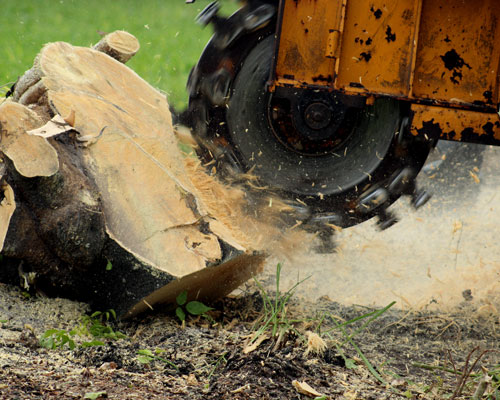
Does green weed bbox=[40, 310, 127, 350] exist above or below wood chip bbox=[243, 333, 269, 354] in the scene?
below

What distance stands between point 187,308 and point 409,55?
1546mm

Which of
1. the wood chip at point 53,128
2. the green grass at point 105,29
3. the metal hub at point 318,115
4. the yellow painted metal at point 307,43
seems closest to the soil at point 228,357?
the wood chip at point 53,128

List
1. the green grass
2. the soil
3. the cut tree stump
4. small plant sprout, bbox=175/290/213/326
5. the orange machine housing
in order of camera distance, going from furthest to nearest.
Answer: the green grass, the orange machine housing, small plant sprout, bbox=175/290/213/326, the cut tree stump, the soil

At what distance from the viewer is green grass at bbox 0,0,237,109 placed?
8.02m

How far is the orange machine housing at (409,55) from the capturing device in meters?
3.04

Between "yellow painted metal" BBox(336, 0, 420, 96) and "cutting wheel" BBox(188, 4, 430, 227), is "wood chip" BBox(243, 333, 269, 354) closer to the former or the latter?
"cutting wheel" BBox(188, 4, 430, 227)

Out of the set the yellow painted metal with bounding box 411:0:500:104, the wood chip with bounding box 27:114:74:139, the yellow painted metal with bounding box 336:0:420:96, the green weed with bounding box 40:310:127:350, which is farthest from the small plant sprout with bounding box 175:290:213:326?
the yellow painted metal with bounding box 411:0:500:104

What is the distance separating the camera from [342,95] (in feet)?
10.5

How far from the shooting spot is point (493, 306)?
11.3 feet

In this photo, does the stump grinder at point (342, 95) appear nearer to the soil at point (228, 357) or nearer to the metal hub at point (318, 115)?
the metal hub at point (318, 115)

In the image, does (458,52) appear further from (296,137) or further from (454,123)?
(296,137)

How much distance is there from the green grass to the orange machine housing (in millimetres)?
3796

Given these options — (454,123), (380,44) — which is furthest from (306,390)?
(380,44)

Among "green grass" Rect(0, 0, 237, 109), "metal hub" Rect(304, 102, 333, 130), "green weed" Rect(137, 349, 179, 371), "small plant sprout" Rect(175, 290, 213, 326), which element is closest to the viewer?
"green weed" Rect(137, 349, 179, 371)
